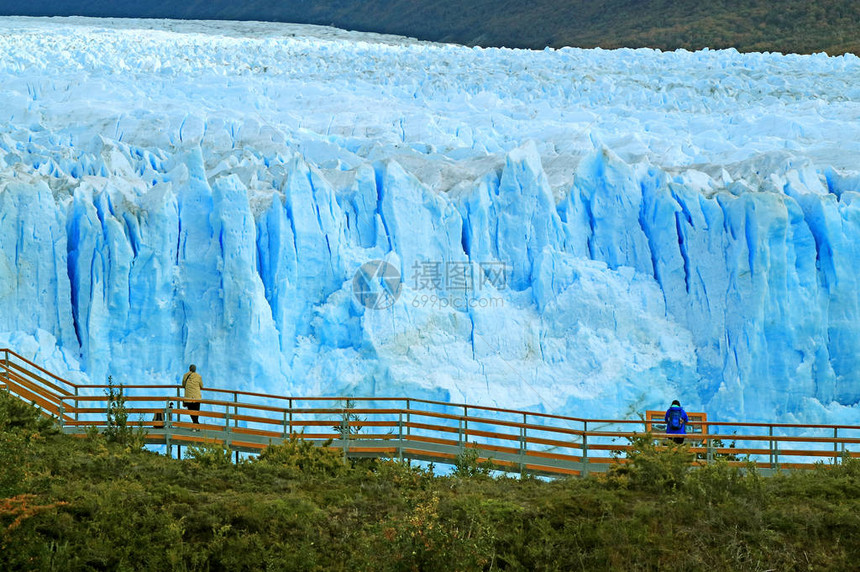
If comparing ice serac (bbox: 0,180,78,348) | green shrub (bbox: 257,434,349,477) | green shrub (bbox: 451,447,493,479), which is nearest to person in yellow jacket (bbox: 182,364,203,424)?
green shrub (bbox: 257,434,349,477)

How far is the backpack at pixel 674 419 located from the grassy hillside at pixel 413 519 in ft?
5.43

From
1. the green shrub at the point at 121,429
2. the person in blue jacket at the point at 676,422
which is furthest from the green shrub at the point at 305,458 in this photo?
the person in blue jacket at the point at 676,422

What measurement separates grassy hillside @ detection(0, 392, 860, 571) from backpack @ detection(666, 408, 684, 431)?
65.1 inches

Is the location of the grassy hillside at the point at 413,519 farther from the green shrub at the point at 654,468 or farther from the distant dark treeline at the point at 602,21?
the distant dark treeline at the point at 602,21

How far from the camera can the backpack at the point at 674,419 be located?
11820 mm

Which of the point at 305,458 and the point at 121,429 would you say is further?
the point at 121,429

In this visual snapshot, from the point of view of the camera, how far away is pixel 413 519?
8.40 metres

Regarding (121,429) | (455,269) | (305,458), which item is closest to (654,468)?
(305,458)

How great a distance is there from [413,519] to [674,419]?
4.73 metres

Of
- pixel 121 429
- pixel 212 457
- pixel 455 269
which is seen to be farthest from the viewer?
pixel 455 269

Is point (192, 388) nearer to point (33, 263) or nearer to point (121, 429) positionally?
point (121, 429)

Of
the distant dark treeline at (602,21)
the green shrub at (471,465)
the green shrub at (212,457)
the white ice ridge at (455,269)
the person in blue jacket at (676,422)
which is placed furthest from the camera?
the distant dark treeline at (602,21)

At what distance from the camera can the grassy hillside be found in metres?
8.46

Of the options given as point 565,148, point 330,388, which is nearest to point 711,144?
point 565,148
